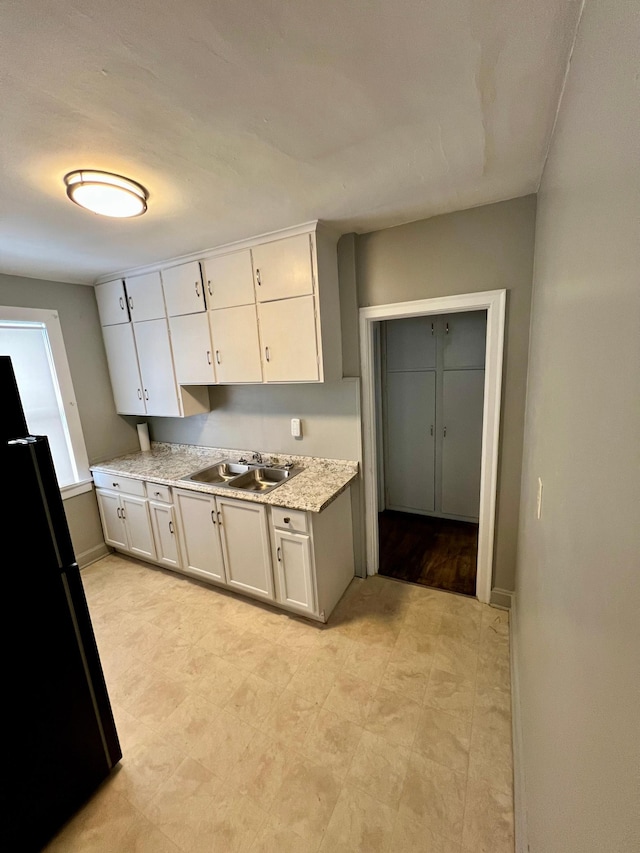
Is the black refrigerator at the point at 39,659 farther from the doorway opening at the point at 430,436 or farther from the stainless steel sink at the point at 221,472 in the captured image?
the doorway opening at the point at 430,436

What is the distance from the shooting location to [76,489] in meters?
2.97

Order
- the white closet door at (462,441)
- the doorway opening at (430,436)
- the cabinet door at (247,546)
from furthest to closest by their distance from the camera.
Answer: the white closet door at (462,441)
the doorway opening at (430,436)
the cabinet door at (247,546)

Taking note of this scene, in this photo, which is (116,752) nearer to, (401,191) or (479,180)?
(401,191)

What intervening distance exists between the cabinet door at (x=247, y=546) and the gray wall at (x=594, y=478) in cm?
157

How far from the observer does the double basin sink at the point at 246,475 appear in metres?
2.59

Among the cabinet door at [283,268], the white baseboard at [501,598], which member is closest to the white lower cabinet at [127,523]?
the cabinet door at [283,268]

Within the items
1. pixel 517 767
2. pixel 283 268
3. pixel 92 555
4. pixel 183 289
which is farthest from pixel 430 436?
pixel 92 555

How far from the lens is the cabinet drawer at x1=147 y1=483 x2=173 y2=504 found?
2599mm

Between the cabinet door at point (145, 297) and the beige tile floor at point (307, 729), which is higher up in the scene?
the cabinet door at point (145, 297)

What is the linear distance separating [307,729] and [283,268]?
8.15 ft

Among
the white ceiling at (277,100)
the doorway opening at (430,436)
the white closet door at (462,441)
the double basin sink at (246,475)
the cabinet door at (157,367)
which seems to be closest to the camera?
the white ceiling at (277,100)

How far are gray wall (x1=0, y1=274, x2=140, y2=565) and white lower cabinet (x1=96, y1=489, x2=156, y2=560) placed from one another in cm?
12

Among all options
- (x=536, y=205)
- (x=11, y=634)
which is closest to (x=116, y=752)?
(x=11, y=634)

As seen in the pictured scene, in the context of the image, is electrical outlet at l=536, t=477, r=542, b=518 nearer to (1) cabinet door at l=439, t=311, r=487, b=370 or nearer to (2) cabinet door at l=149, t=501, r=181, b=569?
(1) cabinet door at l=439, t=311, r=487, b=370
